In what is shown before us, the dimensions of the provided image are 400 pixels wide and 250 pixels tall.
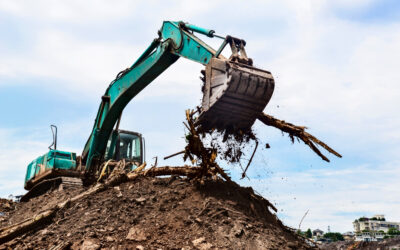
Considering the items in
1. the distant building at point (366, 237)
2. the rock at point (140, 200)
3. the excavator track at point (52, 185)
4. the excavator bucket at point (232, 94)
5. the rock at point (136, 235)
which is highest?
the excavator bucket at point (232, 94)

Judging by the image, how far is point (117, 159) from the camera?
1052cm

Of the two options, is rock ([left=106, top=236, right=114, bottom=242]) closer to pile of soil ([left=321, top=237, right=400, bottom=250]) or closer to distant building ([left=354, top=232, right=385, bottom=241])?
pile of soil ([left=321, top=237, right=400, bottom=250])

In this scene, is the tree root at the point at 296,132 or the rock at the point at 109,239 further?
the tree root at the point at 296,132

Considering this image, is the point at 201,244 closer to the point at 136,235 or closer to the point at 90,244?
the point at 136,235

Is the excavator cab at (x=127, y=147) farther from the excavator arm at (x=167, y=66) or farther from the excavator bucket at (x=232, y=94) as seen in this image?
the excavator bucket at (x=232, y=94)

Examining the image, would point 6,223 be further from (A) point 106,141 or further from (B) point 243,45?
(B) point 243,45

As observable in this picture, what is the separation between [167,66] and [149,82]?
79 cm

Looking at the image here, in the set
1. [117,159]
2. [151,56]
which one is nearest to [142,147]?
[117,159]

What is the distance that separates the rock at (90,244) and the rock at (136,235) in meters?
0.47

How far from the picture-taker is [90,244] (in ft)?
19.3

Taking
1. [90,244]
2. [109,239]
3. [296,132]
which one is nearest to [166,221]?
[109,239]

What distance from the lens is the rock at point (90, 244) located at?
5.80 metres

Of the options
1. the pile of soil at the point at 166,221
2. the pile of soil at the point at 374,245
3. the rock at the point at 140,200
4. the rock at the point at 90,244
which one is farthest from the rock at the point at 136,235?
the pile of soil at the point at 374,245

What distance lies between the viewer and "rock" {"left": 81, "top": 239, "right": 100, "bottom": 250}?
19.0 feet
